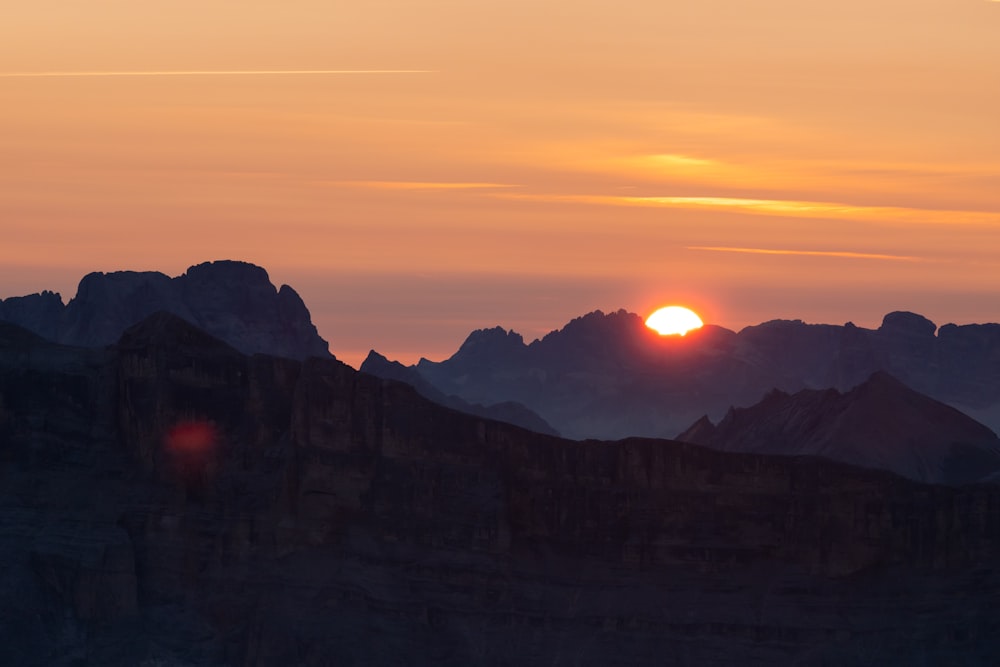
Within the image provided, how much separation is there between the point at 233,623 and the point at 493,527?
18.2 m

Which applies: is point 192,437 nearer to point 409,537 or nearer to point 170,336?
point 170,336

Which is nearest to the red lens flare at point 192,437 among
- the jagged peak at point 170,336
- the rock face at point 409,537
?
the rock face at point 409,537

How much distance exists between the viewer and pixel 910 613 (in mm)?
136375

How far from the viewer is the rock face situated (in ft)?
450

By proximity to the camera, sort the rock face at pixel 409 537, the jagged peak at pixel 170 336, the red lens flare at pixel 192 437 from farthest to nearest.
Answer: the jagged peak at pixel 170 336 → the red lens flare at pixel 192 437 → the rock face at pixel 409 537

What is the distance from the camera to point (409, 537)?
14262cm

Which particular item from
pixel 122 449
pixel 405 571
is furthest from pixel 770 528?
pixel 122 449

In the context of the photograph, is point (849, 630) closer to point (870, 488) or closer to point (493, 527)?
point (870, 488)

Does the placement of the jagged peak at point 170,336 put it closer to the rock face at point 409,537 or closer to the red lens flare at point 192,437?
the rock face at point 409,537

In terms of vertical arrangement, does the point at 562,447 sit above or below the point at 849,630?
above

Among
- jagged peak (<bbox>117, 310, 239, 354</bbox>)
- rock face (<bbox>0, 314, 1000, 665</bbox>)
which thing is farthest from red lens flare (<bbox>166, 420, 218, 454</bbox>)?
jagged peak (<bbox>117, 310, 239, 354</bbox>)

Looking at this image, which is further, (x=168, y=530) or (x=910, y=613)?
(x=168, y=530)

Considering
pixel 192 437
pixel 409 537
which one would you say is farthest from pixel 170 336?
→ pixel 409 537

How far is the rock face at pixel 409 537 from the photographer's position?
450 feet
